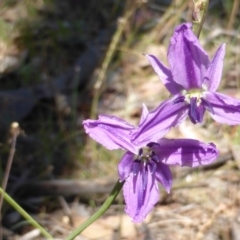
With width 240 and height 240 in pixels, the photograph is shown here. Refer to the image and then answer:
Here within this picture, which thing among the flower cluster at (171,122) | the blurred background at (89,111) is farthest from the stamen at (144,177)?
the blurred background at (89,111)

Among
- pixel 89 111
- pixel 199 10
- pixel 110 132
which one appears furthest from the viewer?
pixel 89 111

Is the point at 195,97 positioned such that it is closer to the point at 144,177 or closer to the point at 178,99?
the point at 178,99

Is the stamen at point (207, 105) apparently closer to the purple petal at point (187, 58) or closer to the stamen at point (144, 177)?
the purple petal at point (187, 58)

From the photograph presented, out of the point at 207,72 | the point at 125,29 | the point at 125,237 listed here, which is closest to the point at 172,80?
the point at 207,72

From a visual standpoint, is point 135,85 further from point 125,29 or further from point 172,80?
point 172,80

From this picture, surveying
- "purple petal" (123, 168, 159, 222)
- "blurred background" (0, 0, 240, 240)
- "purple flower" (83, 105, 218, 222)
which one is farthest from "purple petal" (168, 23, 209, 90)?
"blurred background" (0, 0, 240, 240)

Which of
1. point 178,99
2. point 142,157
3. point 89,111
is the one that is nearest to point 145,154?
point 142,157

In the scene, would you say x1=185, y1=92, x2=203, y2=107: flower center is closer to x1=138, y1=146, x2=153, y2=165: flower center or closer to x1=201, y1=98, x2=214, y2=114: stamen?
x1=201, y1=98, x2=214, y2=114: stamen
